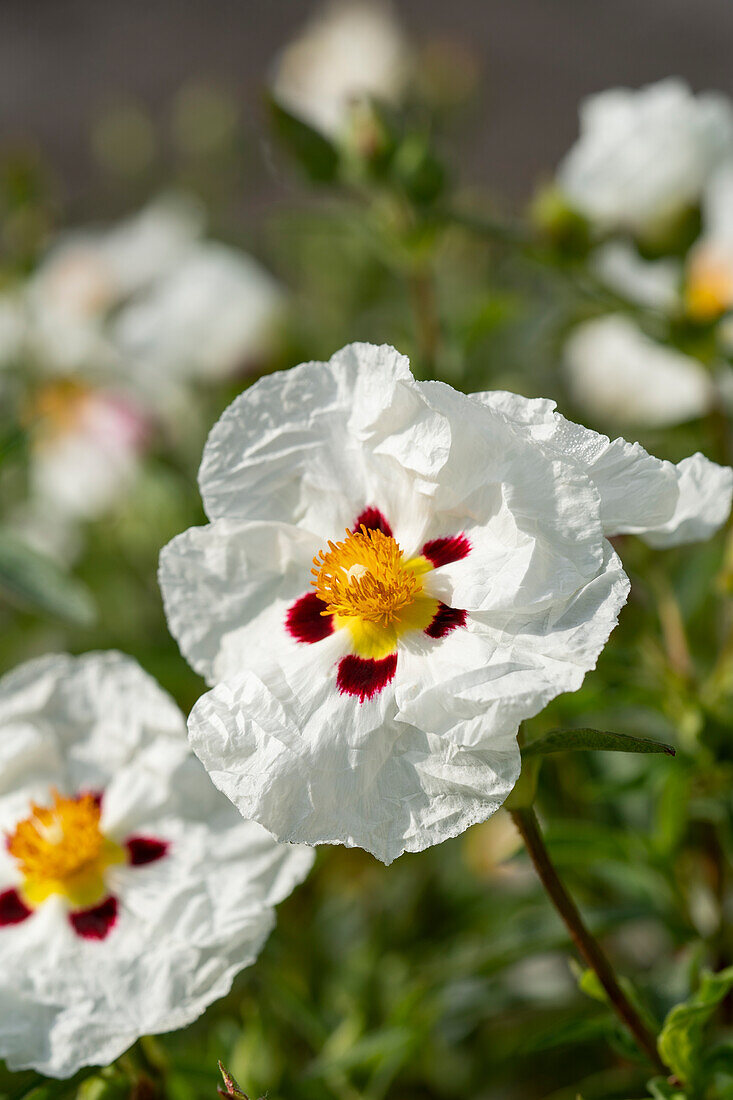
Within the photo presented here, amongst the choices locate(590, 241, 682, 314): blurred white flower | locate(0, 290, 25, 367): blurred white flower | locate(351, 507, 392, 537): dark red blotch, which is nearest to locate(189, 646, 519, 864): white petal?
locate(351, 507, 392, 537): dark red blotch

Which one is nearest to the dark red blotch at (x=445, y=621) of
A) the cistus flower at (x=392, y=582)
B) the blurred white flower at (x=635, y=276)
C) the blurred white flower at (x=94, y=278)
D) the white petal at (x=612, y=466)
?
the cistus flower at (x=392, y=582)

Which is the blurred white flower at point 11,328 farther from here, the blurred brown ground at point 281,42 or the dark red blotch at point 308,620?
the blurred brown ground at point 281,42

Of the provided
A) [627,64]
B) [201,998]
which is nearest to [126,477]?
[201,998]

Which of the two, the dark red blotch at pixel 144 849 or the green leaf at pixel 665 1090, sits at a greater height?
the dark red blotch at pixel 144 849

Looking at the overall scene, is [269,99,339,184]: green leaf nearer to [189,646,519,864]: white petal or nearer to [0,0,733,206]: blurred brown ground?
[189,646,519,864]: white petal

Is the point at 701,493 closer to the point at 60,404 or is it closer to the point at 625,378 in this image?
the point at 625,378

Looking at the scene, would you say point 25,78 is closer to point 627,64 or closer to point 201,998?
→ point 627,64

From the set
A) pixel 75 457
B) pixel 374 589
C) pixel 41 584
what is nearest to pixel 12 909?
pixel 41 584
